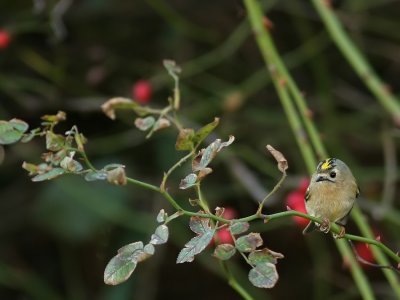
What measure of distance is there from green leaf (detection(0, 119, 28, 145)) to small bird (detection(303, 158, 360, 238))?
1.65 feet

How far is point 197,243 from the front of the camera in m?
1.09

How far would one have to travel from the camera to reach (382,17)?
10.7ft

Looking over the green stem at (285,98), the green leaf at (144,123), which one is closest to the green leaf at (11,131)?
the green leaf at (144,123)

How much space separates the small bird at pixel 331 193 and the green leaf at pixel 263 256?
295mm

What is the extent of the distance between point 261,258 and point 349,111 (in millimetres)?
2274

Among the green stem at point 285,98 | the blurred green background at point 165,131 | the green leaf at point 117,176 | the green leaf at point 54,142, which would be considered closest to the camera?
the green leaf at point 117,176

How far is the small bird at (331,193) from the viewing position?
140 centimetres

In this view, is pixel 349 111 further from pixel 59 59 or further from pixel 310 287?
pixel 59 59

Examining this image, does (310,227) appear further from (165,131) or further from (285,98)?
(165,131)

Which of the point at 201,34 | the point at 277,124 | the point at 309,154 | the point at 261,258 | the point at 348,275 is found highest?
the point at 201,34

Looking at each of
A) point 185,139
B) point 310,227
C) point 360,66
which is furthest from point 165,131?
point 185,139

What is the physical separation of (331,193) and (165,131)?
151 cm

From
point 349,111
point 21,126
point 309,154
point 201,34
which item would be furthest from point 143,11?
point 21,126

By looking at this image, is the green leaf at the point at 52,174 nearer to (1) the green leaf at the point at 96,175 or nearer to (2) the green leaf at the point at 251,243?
(1) the green leaf at the point at 96,175
